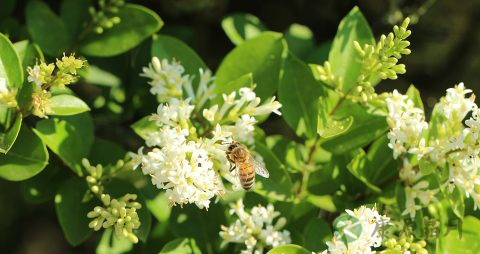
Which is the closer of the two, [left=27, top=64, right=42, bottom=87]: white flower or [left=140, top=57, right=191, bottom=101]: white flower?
[left=27, top=64, right=42, bottom=87]: white flower

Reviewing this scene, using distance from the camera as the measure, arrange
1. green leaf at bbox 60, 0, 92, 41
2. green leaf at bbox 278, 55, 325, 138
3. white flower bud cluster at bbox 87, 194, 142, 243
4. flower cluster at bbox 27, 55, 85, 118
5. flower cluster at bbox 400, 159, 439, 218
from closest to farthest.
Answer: flower cluster at bbox 27, 55, 85, 118 < white flower bud cluster at bbox 87, 194, 142, 243 < flower cluster at bbox 400, 159, 439, 218 < green leaf at bbox 278, 55, 325, 138 < green leaf at bbox 60, 0, 92, 41

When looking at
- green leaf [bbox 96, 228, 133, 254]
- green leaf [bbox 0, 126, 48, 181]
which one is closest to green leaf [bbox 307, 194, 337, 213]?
green leaf [bbox 96, 228, 133, 254]

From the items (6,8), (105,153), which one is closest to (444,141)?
(105,153)

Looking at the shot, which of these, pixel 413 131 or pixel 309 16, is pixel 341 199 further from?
pixel 309 16

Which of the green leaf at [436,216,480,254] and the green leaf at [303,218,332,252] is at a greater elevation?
the green leaf at [436,216,480,254]

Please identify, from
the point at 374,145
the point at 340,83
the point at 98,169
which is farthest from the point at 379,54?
the point at 98,169

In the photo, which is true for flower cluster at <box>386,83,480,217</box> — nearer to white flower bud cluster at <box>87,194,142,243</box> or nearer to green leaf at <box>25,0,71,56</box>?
white flower bud cluster at <box>87,194,142,243</box>
